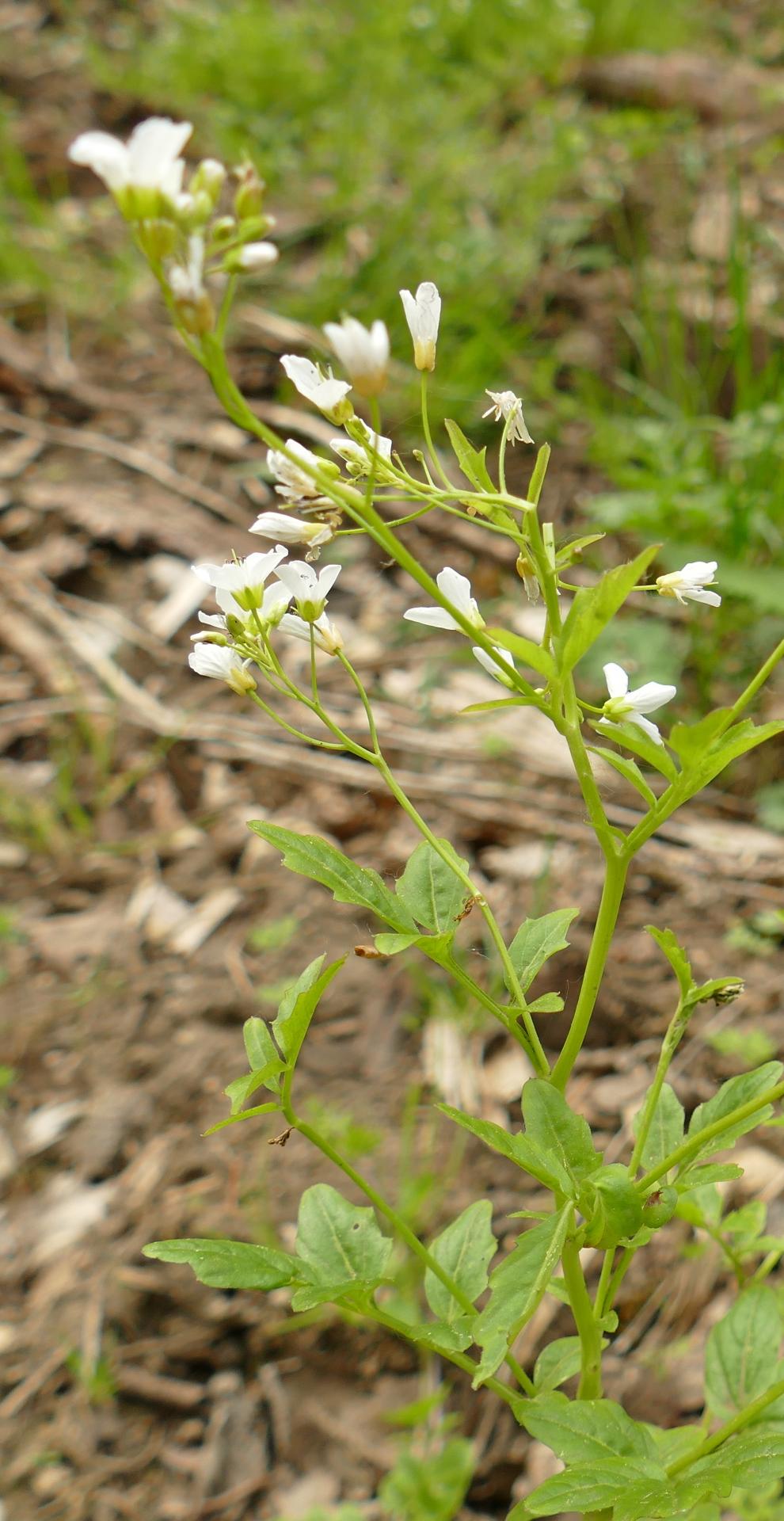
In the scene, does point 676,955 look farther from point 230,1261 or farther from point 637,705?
point 230,1261

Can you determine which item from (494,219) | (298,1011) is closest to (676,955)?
(298,1011)

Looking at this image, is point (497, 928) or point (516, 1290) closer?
point (516, 1290)

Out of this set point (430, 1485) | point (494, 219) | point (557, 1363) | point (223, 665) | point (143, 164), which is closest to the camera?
point (143, 164)

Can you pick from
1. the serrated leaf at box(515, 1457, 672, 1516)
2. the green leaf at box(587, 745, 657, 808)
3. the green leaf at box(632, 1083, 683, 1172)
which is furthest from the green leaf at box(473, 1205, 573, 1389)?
the green leaf at box(587, 745, 657, 808)

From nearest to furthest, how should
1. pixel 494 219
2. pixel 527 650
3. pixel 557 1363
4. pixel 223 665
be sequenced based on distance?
pixel 527 650, pixel 223 665, pixel 557 1363, pixel 494 219

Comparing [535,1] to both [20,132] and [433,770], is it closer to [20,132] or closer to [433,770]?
[20,132]

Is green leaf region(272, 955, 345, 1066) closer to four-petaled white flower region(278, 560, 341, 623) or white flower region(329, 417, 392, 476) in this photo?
four-petaled white flower region(278, 560, 341, 623)

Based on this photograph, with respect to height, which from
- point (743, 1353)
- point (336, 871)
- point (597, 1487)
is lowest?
point (743, 1353)

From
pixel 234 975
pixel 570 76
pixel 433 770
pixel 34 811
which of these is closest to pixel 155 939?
pixel 234 975
